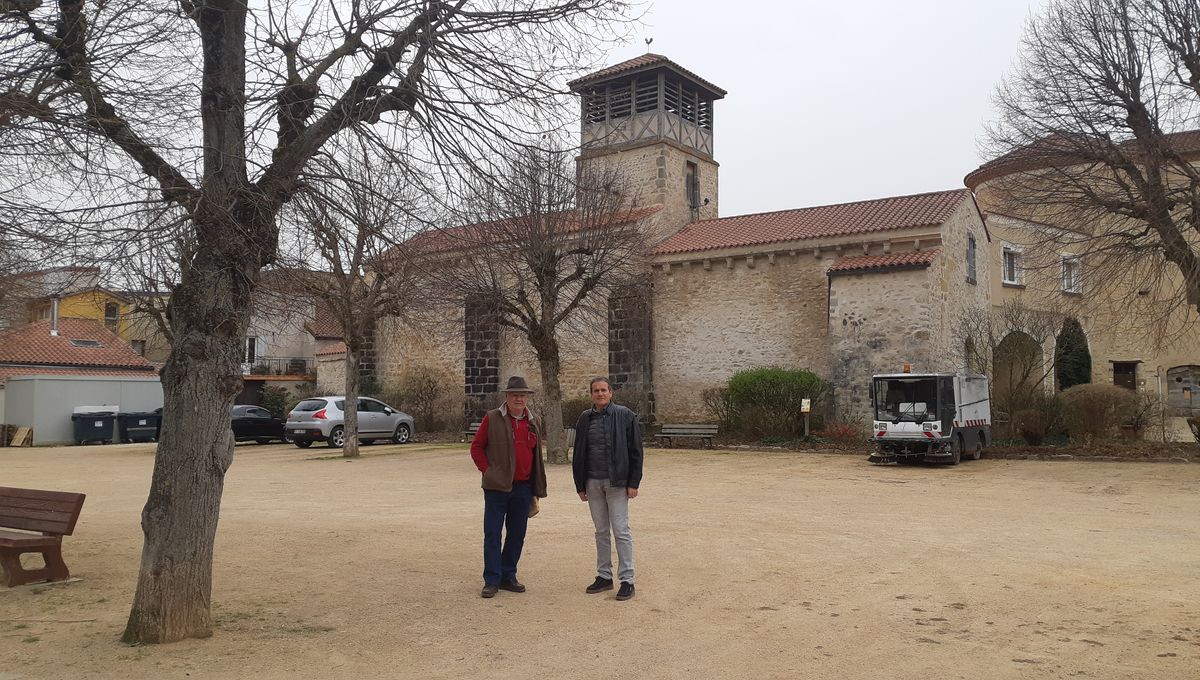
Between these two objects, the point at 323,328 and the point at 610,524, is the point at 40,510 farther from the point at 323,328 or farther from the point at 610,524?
the point at 323,328

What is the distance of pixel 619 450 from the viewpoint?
6641 millimetres

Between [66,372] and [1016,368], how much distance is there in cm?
3226

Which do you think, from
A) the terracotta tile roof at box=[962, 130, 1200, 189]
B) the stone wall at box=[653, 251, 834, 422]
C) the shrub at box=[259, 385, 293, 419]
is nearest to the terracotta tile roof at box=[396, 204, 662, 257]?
the terracotta tile roof at box=[962, 130, 1200, 189]

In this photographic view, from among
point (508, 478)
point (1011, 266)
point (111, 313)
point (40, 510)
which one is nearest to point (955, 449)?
point (508, 478)

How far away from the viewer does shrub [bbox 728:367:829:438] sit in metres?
22.1

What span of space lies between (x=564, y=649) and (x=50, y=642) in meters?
3.07

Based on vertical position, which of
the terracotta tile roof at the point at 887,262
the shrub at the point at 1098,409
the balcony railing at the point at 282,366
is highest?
the terracotta tile roof at the point at 887,262

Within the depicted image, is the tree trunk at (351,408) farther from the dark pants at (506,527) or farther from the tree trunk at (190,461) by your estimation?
the tree trunk at (190,461)

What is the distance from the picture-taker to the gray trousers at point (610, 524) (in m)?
6.56

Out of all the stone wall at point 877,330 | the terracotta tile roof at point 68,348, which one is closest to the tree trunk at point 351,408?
the stone wall at point 877,330

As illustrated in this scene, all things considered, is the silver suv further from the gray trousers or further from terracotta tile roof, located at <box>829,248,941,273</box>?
the gray trousers

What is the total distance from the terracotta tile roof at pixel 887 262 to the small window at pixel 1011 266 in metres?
10.1

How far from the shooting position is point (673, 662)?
16.4 ft

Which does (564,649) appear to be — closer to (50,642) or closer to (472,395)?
(50,642)
